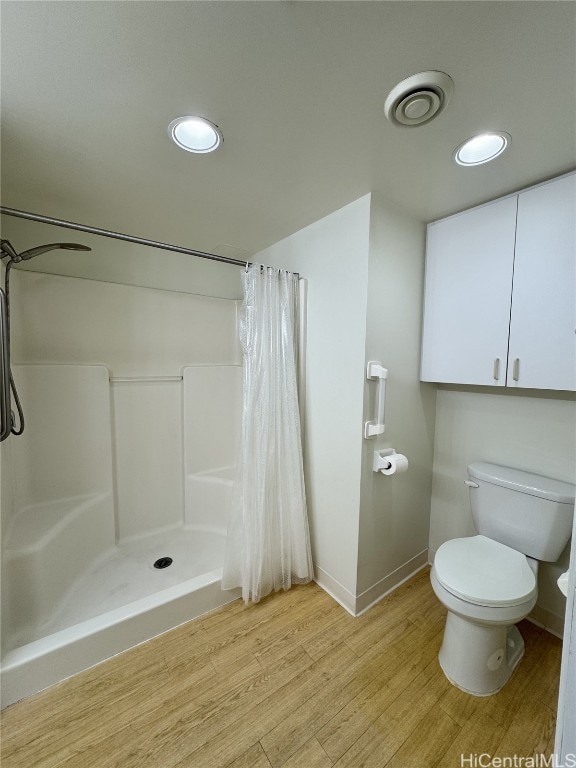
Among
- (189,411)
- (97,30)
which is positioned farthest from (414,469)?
(97,30)

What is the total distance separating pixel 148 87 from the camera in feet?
2.93

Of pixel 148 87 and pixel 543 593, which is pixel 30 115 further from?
pixel 543 593

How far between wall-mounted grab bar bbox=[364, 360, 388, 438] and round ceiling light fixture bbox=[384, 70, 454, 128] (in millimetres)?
960

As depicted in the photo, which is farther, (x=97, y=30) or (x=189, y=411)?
(x=189, y=411)

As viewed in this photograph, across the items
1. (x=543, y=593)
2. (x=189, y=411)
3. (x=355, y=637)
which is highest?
(x=189, y=411)

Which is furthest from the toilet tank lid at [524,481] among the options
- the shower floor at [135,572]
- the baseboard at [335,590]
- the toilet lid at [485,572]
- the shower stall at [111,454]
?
the shower floor at [135,572]

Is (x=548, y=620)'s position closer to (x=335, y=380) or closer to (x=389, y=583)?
(x=389, y=583)

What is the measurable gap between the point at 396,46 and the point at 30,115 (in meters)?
1.20

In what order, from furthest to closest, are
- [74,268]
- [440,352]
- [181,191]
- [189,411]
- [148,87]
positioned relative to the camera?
1. [189,411]
2. [74,268]
3. [440,352]
4. [181,191]
5. [148,87]

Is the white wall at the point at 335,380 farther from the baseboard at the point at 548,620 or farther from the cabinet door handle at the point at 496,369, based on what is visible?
the baseboard at the point at 548,620

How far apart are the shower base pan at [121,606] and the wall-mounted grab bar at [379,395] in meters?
1.22

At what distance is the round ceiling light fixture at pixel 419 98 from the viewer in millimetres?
841

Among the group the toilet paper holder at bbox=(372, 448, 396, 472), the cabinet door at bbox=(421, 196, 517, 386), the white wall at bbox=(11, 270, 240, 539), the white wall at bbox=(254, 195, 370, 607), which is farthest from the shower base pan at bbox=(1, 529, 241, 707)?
the cabinet door at bbox=(421, 196, 517, 386)

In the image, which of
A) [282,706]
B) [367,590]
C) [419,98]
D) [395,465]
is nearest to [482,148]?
[419,98]
